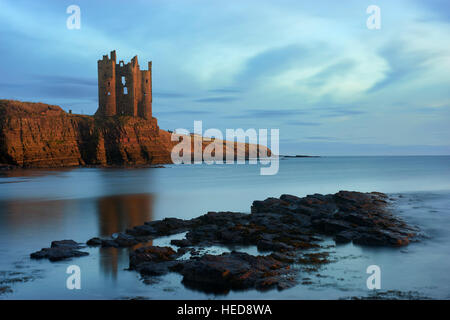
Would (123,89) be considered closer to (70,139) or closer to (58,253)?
(70,139)

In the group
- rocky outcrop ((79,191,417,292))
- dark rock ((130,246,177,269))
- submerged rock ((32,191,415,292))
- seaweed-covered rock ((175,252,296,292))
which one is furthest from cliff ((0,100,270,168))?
seaweed-covered rock ((175,252,296,292))

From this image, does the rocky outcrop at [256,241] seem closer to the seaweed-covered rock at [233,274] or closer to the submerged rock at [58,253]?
the seaweed-covered rock at [233,274]

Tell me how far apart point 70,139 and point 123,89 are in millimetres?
21722

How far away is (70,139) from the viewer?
8494 cm

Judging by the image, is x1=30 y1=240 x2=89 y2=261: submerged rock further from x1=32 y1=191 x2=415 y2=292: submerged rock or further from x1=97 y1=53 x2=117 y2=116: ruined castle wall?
x1=97 y1=53 x2=117 y2=116: ruined castle wall

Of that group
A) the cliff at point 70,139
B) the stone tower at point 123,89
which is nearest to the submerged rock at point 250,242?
the cliff at point 70,139

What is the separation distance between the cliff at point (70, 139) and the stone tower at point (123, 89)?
3.99m

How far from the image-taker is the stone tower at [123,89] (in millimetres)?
95438

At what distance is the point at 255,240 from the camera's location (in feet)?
44.8

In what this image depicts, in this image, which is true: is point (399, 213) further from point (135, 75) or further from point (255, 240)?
point (135, 75)

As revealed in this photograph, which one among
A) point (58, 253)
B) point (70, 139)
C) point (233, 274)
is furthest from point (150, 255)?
point (70, 139)

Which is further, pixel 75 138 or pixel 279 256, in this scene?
pixel 75 138
